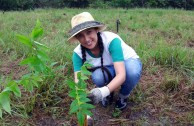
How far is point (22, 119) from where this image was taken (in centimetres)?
239

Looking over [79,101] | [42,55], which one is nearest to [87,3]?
[79,101]

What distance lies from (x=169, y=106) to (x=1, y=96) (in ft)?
6.72

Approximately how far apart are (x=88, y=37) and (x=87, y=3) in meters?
17.9

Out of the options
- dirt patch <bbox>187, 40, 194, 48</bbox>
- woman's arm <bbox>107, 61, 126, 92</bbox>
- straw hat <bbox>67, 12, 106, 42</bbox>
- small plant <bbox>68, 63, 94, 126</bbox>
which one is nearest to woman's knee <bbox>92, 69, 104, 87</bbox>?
woman's arm <bbox>107, 61, 126, 92</bbox>

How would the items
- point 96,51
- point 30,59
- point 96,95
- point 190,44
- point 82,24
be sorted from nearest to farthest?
point 30,59, point 96,95, point 82,24, point 96,51, point 190,44

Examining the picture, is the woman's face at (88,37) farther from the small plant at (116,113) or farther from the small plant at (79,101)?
the small plant at (79,101)

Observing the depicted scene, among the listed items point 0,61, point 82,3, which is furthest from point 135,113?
point 82,3

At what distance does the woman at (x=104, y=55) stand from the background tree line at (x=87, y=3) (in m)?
16.2

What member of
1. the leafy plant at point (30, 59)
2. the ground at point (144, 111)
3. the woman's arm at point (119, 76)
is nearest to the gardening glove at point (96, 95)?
the woman's arm at point (119, 76)

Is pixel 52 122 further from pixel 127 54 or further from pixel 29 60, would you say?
pixel 29 60

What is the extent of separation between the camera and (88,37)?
2.15 meters

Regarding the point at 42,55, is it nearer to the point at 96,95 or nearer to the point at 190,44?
the point at 96,95

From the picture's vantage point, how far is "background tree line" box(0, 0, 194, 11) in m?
17.6

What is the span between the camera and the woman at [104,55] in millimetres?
2133
